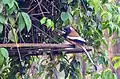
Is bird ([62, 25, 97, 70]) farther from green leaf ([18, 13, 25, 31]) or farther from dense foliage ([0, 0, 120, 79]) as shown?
green leaf ([18, 13, 25, 31])

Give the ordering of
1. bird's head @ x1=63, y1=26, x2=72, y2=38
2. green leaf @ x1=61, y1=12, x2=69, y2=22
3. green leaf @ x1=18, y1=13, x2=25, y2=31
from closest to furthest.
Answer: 1. green leaf @ x1=18, y1=13, x2=25, y2=31
2. green leaf @ x1=61, y1=12, x2=69, y2=22
3. bird's head @ x1=63, y1=26, x2=72, y2=38

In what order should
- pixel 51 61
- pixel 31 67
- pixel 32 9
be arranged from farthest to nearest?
pixel 31 67, pixel 51 61, pixel 32 9

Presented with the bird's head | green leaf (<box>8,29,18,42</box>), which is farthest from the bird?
green leaf (<box>8,29,18,42</box>)

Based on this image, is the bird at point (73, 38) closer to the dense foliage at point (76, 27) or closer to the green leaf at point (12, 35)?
the dense foliage at point (76, 27)

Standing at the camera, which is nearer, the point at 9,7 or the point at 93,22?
the point at 9,7

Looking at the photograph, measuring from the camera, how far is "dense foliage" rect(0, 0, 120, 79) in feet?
3.71

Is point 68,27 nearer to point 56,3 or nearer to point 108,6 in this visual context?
point 56,3

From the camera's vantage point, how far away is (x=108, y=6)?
1537 mm

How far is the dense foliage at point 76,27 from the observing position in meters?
1.13

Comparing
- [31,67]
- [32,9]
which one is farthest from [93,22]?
[31,67]

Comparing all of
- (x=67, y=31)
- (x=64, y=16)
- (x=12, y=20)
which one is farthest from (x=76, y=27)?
(x=12, y=20)

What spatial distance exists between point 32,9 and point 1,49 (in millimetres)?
A: 331

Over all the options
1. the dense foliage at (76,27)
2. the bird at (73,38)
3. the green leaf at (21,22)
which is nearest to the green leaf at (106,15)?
the dense foliage at (76,27)

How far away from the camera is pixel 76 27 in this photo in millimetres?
1559
